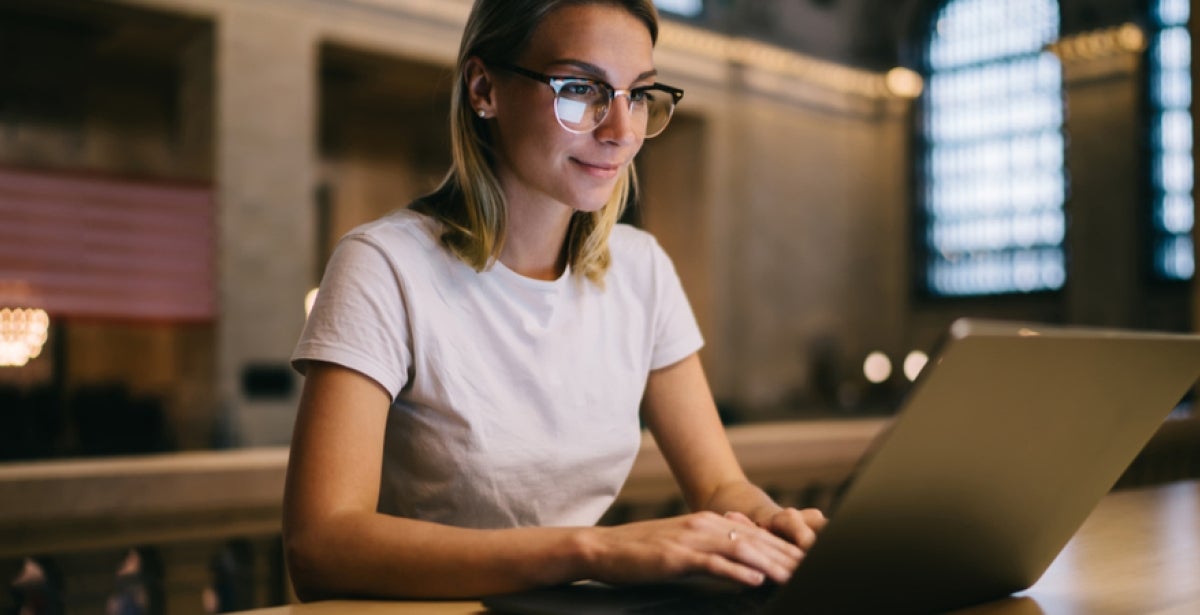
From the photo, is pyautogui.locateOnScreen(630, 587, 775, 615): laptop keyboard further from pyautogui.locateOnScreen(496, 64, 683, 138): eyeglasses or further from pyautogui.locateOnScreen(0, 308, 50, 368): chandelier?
pyautogui.locateOnScreen(0, 308, 50, 368): chandelier

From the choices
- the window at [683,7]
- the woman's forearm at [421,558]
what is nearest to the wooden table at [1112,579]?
the woman's forearm at [421,558]

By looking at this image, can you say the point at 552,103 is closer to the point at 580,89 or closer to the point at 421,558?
the point at 580,89

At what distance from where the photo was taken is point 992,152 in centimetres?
1555

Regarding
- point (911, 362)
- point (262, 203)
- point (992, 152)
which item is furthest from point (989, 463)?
point (992, 152)

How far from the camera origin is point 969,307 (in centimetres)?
1591

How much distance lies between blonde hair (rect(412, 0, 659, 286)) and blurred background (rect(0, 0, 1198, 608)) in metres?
7.80

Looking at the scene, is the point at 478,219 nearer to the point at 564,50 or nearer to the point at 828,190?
the point at 564,50

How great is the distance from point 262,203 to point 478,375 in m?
8.45

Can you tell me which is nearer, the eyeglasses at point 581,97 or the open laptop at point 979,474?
the open laptop at point 979,474

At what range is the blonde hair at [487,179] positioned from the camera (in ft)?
5.03

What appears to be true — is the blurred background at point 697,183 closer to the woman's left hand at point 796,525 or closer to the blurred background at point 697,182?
the blurred background at point 697,182

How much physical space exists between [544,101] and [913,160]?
15.8 meters

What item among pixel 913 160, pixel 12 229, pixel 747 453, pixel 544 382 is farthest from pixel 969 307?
pixel 544 382

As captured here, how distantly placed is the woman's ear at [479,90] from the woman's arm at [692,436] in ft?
1.65
